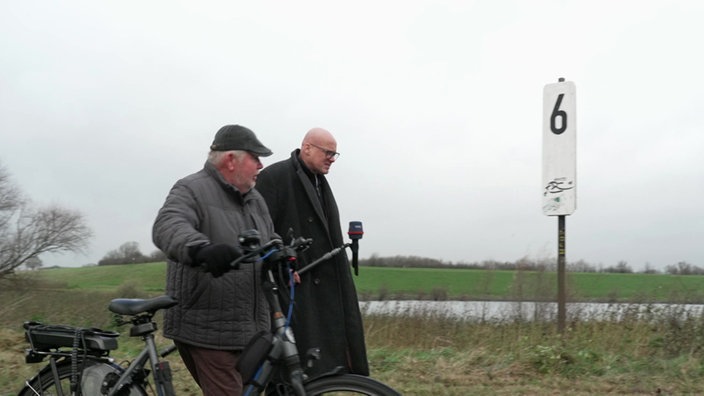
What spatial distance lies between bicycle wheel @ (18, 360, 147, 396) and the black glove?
45.4 inches

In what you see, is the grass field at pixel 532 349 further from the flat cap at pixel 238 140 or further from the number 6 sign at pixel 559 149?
the flat cap at pixel 238 140

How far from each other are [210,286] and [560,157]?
5.50 meters

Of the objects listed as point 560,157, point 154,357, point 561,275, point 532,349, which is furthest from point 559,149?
point 154,357

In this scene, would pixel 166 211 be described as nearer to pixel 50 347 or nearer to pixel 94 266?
pixel 50 347

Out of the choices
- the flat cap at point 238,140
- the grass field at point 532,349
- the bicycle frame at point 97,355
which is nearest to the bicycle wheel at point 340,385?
the bicycle frame at point 97,355

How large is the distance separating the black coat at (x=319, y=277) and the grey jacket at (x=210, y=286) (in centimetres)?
74

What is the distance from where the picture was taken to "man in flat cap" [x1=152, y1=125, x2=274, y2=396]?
3.20 meters

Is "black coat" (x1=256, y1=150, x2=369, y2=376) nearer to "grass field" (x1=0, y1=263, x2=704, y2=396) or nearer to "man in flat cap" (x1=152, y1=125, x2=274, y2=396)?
"man in flat cap" (x1=152, y1=125, x2=274, y2=396)

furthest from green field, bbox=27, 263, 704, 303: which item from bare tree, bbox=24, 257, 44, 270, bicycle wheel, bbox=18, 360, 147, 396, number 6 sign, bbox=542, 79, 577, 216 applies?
bare tree, bbox=24, 257, 44, 270

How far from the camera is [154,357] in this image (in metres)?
3.34

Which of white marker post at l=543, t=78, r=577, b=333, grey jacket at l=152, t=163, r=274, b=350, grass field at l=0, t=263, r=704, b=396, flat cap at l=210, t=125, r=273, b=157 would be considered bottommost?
grass field at l=0, t=263, r=704, b=396

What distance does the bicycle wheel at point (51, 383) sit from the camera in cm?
355

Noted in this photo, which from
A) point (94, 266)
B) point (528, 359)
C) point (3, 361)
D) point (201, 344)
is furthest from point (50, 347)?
point (94, 266)

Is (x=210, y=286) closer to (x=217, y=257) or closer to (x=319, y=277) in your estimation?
(x=217, y=257)
